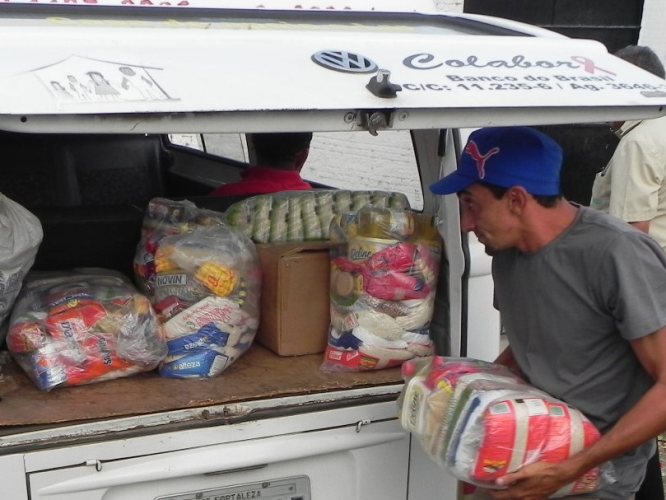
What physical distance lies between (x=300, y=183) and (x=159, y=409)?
1.62 meters

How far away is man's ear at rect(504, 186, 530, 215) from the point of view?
83.4 inches

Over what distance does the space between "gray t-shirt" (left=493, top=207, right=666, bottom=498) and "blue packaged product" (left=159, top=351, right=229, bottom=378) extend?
870mm

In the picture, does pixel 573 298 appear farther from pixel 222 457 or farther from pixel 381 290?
pixel 222 457

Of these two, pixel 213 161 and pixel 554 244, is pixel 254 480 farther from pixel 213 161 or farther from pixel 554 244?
pixel 213 161

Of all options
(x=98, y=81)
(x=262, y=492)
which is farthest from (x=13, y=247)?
(x=262, y=492)

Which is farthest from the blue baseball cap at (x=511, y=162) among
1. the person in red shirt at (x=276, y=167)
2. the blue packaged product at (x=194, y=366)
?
the person in red shirt at (x=276, y=167)

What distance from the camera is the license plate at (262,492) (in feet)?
7.20

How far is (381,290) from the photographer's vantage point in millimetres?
2445

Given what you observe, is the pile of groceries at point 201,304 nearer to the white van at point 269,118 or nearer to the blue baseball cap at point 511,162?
the white van at point 269,118

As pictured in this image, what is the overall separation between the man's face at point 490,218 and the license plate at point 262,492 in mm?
807

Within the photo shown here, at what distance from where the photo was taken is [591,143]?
280 inches

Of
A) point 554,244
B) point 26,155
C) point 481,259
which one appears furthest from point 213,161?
point 554,244

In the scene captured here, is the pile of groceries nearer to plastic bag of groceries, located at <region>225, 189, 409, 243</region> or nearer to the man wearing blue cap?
plastic bag of groceries, located at <region>225, 189, 409, 243</region>

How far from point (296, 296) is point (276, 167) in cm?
113
